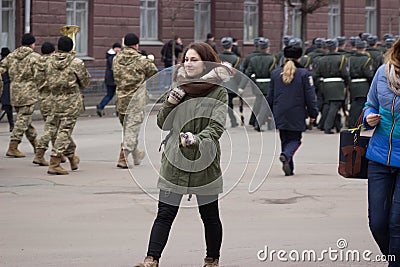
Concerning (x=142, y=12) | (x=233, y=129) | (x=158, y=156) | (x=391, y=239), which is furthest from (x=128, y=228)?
(x=142, y=12)

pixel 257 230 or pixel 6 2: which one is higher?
pixel 6 2

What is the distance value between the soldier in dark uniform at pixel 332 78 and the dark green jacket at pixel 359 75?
0.18 metres

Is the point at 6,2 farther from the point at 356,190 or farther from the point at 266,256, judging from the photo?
the point at 266,256

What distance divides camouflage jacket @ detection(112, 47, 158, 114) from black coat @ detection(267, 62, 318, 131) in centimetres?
172

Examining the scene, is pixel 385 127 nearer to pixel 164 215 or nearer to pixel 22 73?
pixel 164 215

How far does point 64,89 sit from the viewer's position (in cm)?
1230

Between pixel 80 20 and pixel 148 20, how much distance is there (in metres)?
3.09

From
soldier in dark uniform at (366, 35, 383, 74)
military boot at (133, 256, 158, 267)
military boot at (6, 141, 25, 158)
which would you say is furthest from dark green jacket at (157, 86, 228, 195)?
soldier in dark uniform at (366, 35, 383, 74)

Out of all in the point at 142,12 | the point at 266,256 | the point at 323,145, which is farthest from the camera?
the point at 142,12

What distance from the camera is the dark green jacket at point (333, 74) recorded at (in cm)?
1844

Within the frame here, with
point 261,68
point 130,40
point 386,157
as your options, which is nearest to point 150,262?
point 386,157

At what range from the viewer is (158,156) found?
833cm

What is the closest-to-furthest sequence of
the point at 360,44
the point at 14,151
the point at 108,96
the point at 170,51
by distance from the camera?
1. the point at 14,151
2. the point at 360,44
3. the point at 108,96
4. the point at 170,51

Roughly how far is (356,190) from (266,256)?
13.3ft
